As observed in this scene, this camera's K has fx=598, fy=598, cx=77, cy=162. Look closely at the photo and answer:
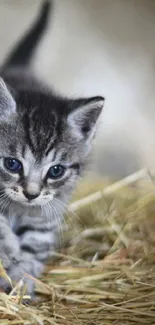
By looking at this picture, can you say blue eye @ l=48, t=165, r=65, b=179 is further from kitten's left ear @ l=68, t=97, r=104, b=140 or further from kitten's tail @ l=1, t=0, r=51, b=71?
kitten's tail @ l=1, t=0, r=51, b=71

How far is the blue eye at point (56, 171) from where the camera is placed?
1344mm

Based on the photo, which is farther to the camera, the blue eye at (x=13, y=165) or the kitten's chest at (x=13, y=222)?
the kitten's chest at (x=13, y=222)

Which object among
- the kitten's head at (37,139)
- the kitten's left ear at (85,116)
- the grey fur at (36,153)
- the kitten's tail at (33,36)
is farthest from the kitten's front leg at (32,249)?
the kitten's tail at (33,36)

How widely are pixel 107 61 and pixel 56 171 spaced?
28 centimetres

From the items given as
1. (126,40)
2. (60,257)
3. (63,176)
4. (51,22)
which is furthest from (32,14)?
(60,257)

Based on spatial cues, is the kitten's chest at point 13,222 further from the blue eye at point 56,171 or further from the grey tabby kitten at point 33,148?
the blue eye at point 56,171

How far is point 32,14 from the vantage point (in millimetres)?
1372

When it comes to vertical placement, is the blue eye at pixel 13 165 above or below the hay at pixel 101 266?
above

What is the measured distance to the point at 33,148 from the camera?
132 centimetres

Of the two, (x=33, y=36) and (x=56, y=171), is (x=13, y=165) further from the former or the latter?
(x=33, y=36)

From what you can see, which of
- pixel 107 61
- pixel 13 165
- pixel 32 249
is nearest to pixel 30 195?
pixel 13 165

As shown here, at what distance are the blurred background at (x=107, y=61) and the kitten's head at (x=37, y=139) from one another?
0.05 metres

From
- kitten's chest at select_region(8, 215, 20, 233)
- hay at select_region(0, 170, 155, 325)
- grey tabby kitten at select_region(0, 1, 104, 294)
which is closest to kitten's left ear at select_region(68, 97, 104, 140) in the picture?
grey tabby kitten at select_region(0, 1, 104, 294)

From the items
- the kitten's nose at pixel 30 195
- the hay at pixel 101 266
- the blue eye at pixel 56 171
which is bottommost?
the hay at pixel 101 266
